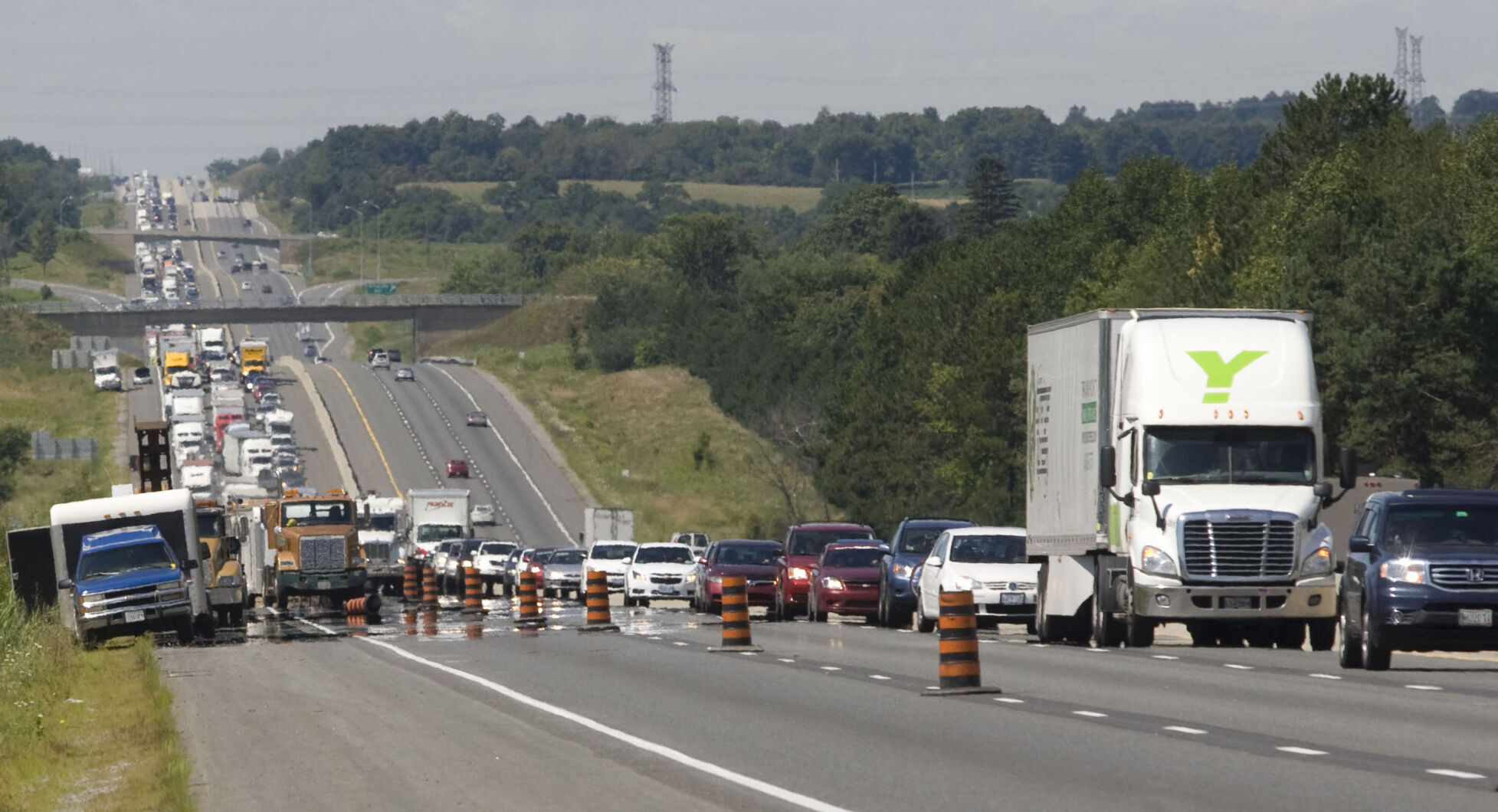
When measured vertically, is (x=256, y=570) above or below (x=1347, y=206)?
below

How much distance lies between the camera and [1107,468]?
85.3 ft

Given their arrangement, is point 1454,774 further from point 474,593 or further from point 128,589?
point 474,593

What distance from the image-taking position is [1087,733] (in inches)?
650

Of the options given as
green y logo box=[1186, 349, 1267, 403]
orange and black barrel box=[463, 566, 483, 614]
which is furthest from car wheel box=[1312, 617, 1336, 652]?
orange and black barrel box=[463, 566, 483, 614]

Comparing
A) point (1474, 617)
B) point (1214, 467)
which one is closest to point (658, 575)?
point (1214, 467)

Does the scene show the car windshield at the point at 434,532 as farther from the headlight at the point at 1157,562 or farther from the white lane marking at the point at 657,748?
the headlight at the point at 1157,562

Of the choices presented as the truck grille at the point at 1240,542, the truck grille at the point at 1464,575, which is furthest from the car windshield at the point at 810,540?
the truck grille at the point at 1464,575

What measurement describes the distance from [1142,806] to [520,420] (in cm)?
12128

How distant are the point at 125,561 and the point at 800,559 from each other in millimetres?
11737

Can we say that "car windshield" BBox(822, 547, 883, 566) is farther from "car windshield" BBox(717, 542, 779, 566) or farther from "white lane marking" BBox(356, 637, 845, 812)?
"white lane marking" BBox(356, 637, 845, 812)

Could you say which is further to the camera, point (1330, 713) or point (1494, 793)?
point (1330, 713)

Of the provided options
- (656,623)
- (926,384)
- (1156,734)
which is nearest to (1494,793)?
(1156,734)

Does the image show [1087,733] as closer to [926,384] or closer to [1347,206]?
[1347,206]

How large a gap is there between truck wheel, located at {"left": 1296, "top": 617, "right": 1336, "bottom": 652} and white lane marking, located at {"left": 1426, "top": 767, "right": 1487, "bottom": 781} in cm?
1345
